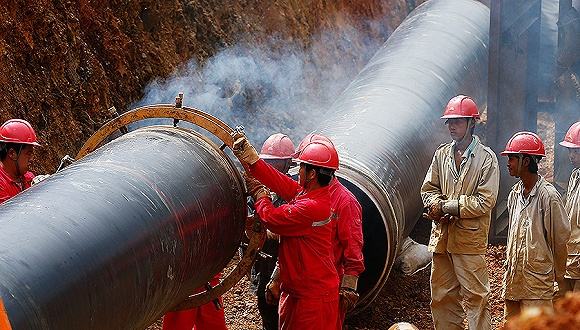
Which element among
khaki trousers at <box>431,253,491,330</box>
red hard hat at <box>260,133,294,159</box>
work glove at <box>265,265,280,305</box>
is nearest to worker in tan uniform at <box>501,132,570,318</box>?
khaki trousers at <box>431,253,491,330</box>

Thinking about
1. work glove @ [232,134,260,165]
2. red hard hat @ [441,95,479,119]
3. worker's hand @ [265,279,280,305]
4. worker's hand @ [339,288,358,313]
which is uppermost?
work glove @ [232,134,260,165]

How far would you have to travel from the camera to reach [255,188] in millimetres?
6438

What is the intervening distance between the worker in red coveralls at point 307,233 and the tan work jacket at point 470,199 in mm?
1638

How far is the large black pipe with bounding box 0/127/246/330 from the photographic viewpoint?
4.23m

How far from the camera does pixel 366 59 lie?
16859mm

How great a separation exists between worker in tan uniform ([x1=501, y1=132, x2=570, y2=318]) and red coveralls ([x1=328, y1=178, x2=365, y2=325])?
136cm

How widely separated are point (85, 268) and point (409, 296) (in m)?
5.74

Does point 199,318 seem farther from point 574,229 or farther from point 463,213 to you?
point 574,229

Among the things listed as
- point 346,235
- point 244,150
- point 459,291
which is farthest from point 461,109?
point 244,150

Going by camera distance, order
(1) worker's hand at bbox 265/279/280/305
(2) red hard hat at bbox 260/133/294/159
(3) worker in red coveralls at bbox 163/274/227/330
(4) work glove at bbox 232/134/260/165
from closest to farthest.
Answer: (4) work glove at bbox 232/134/260/165 < (1) worker's hand at bbox 265/279/280/305 < (3) worker in red coveralls at bbox 163/274/227/330 < (2) red hard hat at bbox 260/133/294/159

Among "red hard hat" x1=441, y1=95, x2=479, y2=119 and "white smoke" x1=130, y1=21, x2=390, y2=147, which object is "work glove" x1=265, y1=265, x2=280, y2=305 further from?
"white smoke" x1=130, y1=21, x2=390, y2=147

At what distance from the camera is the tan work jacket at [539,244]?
7.10m

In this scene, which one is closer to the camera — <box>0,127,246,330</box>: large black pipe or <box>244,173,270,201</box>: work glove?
<box>0,127,246,330</box>: large black pipe

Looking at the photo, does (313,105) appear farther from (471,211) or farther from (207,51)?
(471,211)
